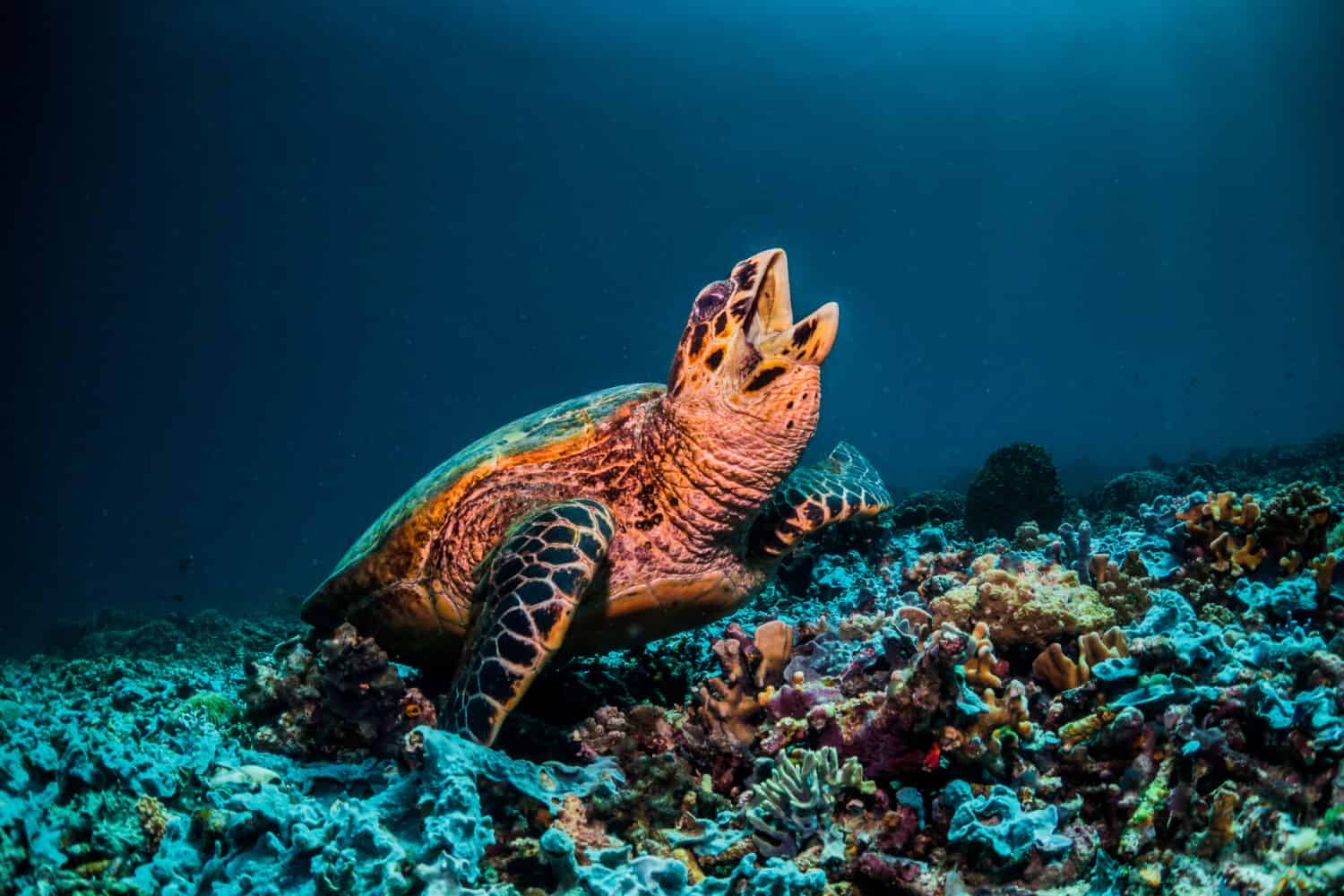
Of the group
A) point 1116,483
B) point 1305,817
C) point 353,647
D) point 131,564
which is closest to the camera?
point 1305,817

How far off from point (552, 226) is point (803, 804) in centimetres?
8470

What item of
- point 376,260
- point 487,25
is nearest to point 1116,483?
point 487,25

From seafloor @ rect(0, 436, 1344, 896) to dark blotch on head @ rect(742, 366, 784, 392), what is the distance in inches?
44.1

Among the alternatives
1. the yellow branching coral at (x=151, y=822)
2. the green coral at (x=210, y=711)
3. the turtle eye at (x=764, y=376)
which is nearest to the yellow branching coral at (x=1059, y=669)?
the turtle eye at (x=764, y=376)

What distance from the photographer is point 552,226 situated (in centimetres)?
7912

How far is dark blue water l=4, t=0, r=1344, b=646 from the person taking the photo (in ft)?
148

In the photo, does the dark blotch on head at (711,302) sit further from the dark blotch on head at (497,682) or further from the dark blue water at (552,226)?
the dark blue water at (552,226)

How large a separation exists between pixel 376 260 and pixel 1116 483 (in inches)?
3132

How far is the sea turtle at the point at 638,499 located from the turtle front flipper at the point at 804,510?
0.77ft

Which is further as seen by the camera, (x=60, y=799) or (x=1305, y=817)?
(x=60, y=799)

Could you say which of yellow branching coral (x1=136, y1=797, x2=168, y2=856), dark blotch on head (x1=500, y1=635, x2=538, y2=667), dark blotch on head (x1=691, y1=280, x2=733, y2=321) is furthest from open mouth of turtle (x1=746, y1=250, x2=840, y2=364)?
yellow branching coral (x1=136, y1=797, x2=168, y2=856)

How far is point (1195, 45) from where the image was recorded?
220 feet

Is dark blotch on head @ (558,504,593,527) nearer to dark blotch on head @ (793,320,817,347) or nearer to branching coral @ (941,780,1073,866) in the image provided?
dark blotch on head @ (793,320,817,347)

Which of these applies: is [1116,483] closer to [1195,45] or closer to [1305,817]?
[1305,817]
